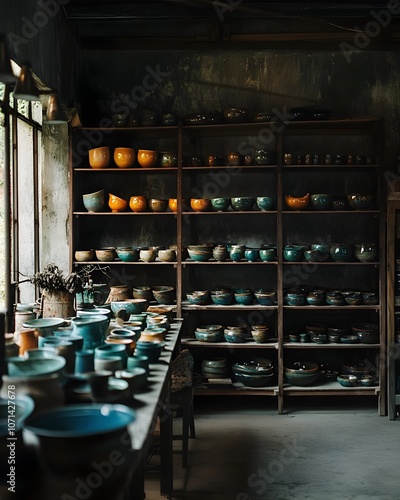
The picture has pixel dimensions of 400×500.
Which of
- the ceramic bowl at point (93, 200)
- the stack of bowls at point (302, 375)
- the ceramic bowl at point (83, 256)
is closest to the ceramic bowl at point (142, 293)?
the ceramic bowl at point (83, 256)

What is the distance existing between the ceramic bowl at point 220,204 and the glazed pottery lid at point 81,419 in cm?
334

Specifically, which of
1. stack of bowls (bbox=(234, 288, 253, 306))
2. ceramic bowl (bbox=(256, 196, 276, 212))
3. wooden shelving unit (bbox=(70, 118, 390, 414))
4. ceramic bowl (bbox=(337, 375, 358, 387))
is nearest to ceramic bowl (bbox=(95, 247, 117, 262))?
wooden shelving unit (bbox=(70, 118, 390, 414))

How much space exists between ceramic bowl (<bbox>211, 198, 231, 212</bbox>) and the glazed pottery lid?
10.9 ft

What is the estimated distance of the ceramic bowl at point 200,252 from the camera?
5.09 metres

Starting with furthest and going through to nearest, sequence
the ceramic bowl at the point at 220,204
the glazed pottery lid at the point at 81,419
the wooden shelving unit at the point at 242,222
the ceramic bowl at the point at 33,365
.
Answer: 1. the wooden shelving unit at the point at 242,222
2. the ceramic bowl at the point at 220,204
3. the ceramic bowl at the point at 33,365
4. the glazed pottery lid at the point at 81,419

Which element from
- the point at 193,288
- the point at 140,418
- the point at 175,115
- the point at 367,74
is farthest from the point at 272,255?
the point at 140,418

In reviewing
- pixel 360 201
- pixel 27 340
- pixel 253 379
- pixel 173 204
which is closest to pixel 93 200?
pixel 173 204

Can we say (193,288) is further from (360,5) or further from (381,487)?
(360,5)

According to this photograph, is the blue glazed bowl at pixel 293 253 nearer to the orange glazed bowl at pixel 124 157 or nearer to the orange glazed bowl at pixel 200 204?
the orange glazed bowl at pixel 200 204

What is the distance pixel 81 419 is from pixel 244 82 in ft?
14.1

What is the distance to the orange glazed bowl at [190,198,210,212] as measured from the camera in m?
5.11

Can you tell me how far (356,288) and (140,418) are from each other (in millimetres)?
3788

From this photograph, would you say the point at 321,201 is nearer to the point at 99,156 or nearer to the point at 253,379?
the point at 253,379

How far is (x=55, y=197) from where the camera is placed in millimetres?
5344
